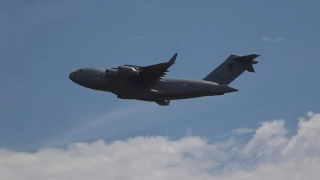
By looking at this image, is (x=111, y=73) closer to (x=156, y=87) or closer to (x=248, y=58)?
(x=156, y=87)

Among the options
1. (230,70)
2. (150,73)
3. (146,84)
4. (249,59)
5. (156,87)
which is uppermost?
(249,59)

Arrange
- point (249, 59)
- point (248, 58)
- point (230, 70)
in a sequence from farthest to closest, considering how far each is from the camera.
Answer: point (230, 70) < point (249, 59) < point (248, 58)

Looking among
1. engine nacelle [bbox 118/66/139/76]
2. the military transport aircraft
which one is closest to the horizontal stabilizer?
the military transport aircraft

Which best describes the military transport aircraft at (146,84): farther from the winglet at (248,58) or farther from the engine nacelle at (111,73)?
the winglet at (248,58)

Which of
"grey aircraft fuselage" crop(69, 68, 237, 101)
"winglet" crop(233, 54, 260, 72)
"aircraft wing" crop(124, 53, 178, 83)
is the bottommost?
"grey aircraft fuselage" crop(69, 68, 237, 101)

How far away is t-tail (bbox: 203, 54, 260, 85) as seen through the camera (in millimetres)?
38062

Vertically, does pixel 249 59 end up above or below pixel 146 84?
above

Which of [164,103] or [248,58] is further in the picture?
[164,103]

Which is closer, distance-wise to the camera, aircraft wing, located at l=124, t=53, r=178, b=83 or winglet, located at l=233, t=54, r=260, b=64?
aircraft wing, located at l=124, t=53, r=178, b=83

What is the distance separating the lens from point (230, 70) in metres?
38.5

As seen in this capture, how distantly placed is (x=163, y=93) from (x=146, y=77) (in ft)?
5.16

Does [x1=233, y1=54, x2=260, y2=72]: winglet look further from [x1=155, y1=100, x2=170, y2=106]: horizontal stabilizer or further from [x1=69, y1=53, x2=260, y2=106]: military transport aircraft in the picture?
[x1=155, y1=100, x2=170, y2=106]: horizontal stabilizer

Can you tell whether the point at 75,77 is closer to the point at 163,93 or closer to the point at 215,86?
the point at 163,93

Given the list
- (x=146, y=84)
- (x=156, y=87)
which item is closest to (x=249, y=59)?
(x=156, y=87)
